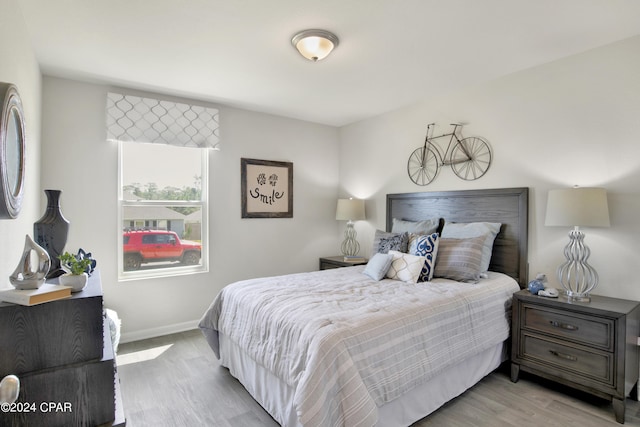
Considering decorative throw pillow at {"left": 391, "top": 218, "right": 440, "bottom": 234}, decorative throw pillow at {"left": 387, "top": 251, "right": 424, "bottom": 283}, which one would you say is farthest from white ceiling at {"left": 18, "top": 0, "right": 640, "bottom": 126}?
decorative throw pillow at {"left": 387, "top": 251, "right": 424, "bottom": 283}

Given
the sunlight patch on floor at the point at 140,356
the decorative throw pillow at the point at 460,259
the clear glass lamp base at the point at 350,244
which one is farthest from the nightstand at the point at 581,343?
the sunlight patch on floor at the point at 140,356

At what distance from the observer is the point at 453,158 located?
3.55 metres

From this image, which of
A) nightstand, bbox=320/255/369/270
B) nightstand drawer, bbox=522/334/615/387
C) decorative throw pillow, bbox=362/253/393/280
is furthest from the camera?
nightstand, bbox=320/255/369/270

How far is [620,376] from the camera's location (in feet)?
6.97

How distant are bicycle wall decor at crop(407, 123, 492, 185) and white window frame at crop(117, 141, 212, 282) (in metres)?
2.38

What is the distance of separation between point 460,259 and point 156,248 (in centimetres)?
306

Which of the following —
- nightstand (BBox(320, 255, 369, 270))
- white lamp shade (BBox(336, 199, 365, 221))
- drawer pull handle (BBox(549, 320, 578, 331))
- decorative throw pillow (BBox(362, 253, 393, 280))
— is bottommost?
drawer pull handle (BBox(549, 320, 578, 331))

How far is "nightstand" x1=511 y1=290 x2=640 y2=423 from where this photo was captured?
2141 millimetres

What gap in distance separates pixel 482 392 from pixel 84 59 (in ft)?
13.1

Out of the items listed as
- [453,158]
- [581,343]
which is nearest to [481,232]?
[453,158]

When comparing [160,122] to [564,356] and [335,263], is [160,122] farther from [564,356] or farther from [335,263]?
[564,356]

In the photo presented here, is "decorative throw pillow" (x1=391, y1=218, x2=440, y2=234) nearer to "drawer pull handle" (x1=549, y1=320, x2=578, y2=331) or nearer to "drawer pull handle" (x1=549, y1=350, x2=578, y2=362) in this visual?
"drawer pull handle" (x1=549, y1=320, x2=578, y2=331)

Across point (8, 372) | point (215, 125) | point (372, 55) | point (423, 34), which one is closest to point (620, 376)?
point (423, 34)

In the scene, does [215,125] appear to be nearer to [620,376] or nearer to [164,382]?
[164,382]
